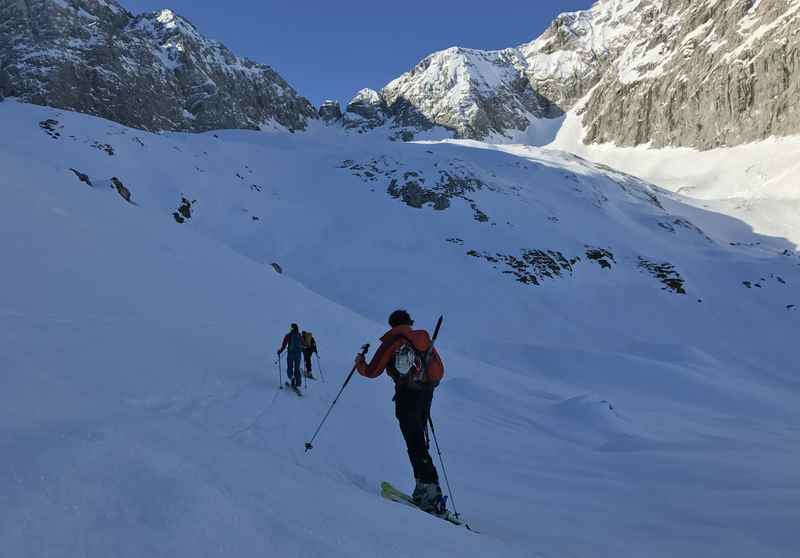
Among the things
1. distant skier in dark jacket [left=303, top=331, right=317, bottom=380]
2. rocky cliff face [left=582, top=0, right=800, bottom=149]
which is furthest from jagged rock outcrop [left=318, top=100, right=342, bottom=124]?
distant skier in dark jacket [left=303, top=331, right=317, bottom=380]

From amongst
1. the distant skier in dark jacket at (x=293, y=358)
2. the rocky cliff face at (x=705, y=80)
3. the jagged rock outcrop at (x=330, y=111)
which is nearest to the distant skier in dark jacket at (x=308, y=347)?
the distant skier in dark jacket at (x=293, y=358)

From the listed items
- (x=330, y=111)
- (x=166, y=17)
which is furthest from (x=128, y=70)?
(x=330, y=111)

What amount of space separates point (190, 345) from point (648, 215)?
5388cm

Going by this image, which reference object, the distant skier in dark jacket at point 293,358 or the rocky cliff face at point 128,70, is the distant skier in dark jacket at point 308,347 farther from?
the rocky cliff face at point 128,70

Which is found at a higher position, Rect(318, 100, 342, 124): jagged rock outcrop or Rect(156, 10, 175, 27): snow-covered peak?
Rect(318, 100, 342, 124): jagged rock outcrop

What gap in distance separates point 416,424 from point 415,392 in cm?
31

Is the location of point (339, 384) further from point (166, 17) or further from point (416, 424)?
point (166, 17)

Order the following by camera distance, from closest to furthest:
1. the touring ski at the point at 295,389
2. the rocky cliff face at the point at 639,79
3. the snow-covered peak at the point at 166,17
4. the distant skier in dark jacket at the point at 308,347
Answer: the touring ski at the point at 295,389
the distant skier in dark jacket at the point at 308,347
the rocky cliff face at the point at 639,79
the snow-covered peak at the point at 166,17

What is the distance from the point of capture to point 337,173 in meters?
56.8

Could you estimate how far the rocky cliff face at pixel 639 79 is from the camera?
350 feet

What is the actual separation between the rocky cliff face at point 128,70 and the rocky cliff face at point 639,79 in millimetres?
52377

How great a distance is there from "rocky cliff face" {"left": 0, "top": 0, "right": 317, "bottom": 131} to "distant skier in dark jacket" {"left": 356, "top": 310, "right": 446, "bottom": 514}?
384ft

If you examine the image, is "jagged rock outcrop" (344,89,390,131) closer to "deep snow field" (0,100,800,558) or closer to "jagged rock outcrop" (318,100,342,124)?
"jagged rock outcrop" (318,100,342,124)

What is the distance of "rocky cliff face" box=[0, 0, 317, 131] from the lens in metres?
102
